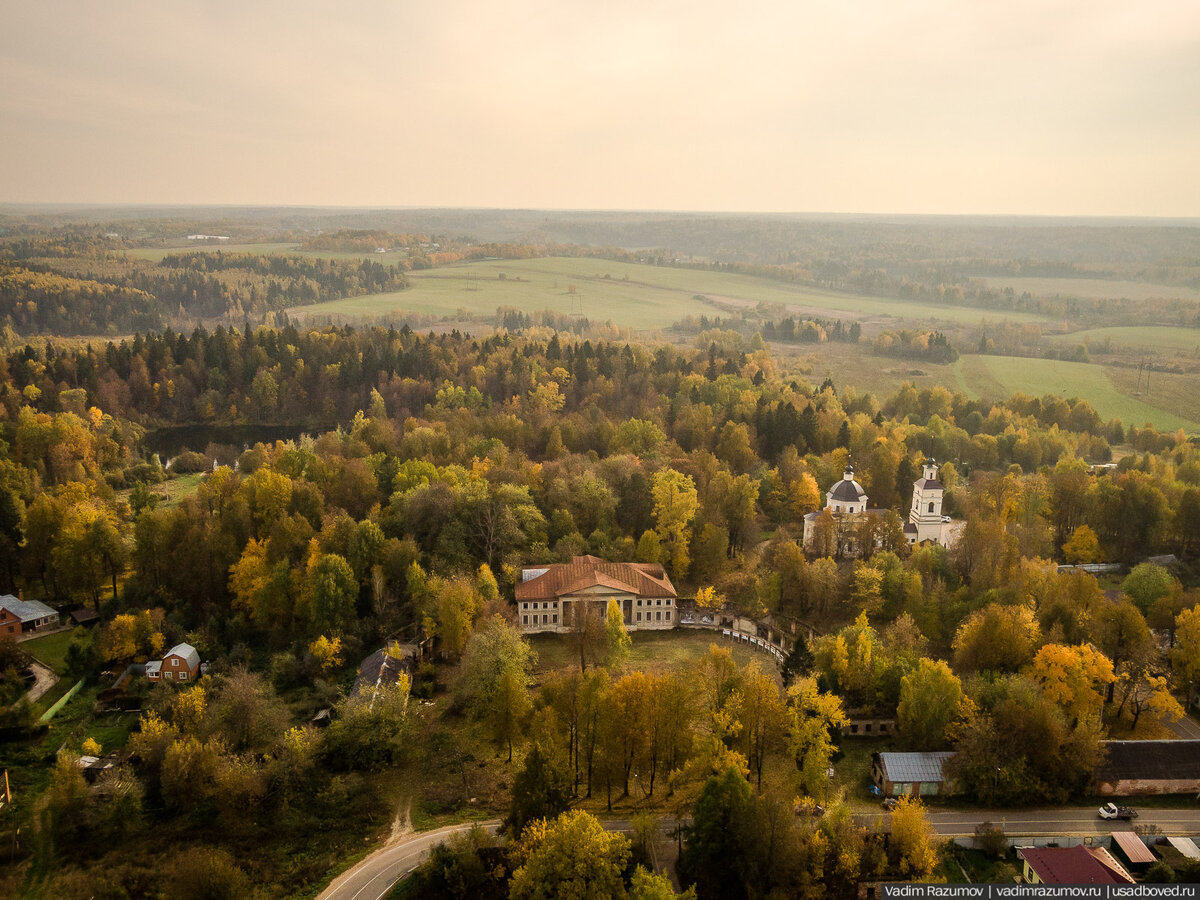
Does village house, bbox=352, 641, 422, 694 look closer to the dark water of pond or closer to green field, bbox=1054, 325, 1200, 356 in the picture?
the dark water of pond

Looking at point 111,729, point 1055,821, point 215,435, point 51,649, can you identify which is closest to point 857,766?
point 1055,821

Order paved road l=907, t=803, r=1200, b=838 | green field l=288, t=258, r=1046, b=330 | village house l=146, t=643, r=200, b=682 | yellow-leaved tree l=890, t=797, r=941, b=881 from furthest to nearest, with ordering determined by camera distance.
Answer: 1. green field l=288, t=258, r=1046, b=330
2. village house l=146, t=643, r=200, b=682
3. paved road l=907, t=803, r=1200, b=838
4. yellow-leaved tree l=890, t=797, r=941, b=881

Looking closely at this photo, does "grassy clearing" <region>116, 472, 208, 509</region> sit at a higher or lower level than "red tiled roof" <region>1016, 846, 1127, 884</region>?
lower

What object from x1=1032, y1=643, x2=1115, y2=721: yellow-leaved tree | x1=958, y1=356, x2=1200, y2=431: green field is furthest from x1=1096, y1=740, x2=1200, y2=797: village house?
x1=958, y1=356, x2=1200, y2=431: green field

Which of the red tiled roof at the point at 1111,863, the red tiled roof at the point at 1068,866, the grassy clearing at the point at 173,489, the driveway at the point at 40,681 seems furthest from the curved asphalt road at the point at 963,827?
the grassy clearing at the point at 173,489

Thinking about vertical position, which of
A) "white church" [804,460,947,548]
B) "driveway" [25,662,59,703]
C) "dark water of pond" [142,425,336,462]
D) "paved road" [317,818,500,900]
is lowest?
"dark water of pond" [142,425,336,462]

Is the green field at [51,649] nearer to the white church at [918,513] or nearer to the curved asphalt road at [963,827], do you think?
the curved asphalt road at [963,827]

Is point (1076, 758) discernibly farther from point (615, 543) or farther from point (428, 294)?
point (428, 294)
